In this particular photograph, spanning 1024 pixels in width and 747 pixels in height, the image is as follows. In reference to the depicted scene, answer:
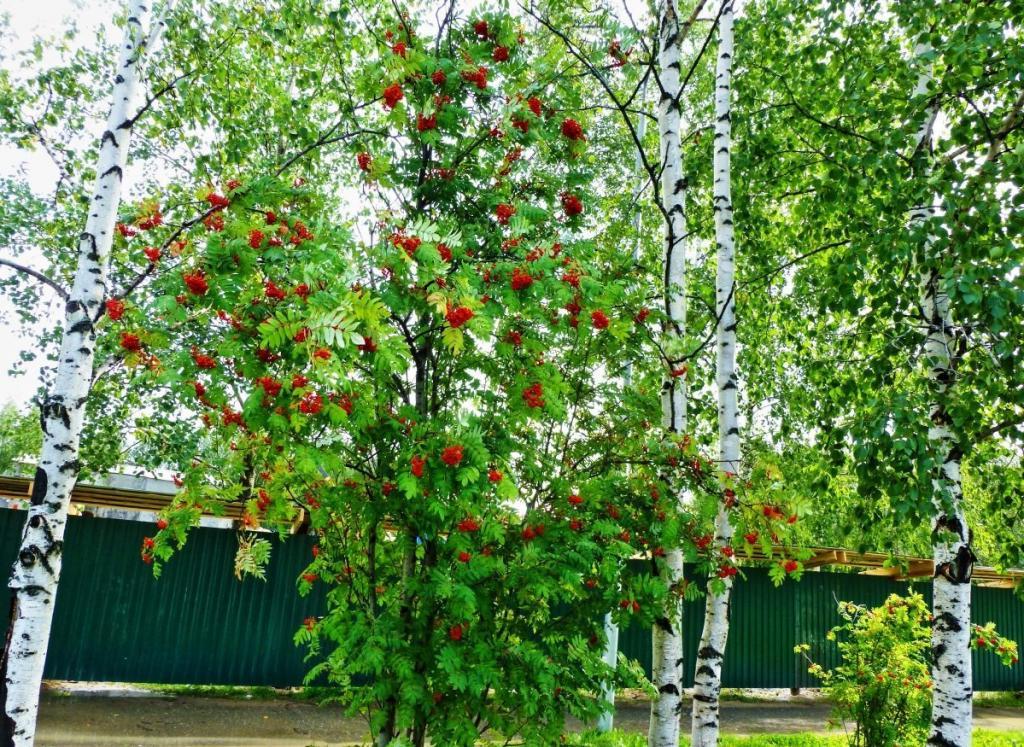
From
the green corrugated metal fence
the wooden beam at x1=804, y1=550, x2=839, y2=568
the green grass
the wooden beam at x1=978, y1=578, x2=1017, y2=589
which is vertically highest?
the wooden beam at x1=804, y1=550, x2=839, y2=568

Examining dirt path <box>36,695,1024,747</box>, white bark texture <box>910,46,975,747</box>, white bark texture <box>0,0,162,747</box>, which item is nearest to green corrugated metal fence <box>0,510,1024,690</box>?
dirt path <box>36,695,1024,747</box>

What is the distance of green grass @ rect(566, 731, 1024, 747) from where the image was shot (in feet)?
A: 22.9

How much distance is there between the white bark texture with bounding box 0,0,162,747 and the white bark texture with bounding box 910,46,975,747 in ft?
16.6

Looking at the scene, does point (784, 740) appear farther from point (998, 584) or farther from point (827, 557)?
point (998, 584)

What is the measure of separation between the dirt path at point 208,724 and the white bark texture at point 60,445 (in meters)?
3.63

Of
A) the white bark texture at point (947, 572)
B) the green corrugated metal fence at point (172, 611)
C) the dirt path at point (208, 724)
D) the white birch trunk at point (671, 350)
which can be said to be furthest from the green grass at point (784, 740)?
the white bark texture at point (947, 572)

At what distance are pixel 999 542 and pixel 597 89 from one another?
294 inches

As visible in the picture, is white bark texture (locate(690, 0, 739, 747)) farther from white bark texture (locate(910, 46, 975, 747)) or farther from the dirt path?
the dirt path

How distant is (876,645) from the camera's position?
6762 mm

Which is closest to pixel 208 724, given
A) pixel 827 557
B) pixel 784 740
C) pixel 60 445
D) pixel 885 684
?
pixel 60 445

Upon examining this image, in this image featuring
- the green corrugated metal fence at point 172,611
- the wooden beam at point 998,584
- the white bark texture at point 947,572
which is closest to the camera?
the white bark texture at point 947,572

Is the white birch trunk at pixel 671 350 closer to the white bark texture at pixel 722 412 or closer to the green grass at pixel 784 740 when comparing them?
the white bark texture at pixel 722 412

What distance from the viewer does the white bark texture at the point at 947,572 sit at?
4.47 m

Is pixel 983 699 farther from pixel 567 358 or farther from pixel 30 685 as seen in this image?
pixel 30 685
